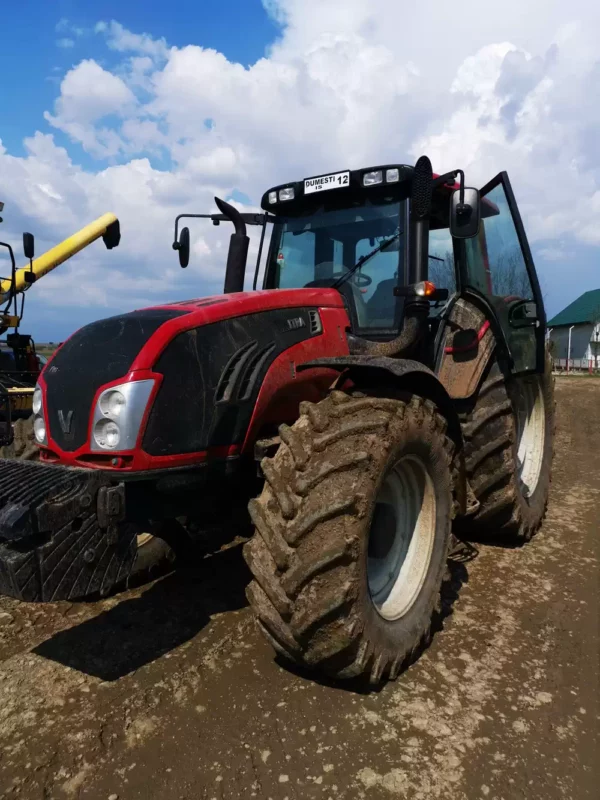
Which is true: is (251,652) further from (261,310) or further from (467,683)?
(261,310)

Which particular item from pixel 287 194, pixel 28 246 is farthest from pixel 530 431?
pixel 28 246

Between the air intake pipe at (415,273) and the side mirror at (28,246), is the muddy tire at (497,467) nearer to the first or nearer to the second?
the air intake pipe at (415,273)

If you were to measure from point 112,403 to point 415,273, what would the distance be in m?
1.87

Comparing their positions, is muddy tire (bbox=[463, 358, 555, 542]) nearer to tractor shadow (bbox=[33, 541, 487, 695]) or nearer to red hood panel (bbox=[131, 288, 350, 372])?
tractor shadow (bbox=[33, 541, 487, 695])

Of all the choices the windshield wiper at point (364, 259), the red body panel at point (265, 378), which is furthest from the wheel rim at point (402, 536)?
the windshield wiper at point (364, 259)

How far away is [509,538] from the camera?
4.33m

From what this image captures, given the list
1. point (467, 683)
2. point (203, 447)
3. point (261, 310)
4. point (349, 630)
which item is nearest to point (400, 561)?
point (467, 683)

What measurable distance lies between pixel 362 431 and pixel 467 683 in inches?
45.8

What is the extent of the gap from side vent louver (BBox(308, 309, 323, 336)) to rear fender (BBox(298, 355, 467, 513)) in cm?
30

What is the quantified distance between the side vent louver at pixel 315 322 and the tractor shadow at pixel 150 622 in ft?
4.93

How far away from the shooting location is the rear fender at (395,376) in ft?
9.28

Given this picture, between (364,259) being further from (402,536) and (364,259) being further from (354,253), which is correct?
(402,536)

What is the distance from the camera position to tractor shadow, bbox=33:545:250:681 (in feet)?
9.37

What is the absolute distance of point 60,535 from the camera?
2275 millimetres
